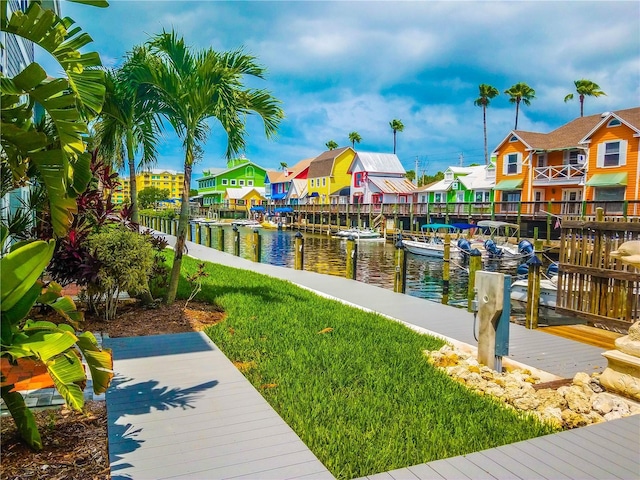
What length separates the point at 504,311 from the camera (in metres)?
5.74

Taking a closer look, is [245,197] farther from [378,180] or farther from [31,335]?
[31,335]

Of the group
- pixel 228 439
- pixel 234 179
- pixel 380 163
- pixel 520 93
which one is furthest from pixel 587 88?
pixel 228 439

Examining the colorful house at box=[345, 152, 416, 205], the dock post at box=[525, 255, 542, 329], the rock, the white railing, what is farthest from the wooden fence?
the colorful house at box=[345, 152, 416, 205]

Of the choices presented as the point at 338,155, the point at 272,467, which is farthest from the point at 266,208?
the point at 272,467

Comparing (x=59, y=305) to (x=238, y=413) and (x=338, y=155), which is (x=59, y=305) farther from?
(x=338, y=155)

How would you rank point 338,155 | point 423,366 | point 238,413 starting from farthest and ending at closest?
point 338,155
point 423,366
point 238,413

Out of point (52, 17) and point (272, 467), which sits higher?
point (52, 17)

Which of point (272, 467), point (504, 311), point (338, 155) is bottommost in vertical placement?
point (272, 467)

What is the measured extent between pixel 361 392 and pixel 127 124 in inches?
262

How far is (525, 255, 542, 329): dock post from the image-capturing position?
8.39 meters

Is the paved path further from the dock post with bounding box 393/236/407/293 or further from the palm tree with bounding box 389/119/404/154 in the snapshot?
the palm tree with bounding box 389/119/404/154

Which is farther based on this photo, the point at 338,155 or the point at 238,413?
the point at 338,155

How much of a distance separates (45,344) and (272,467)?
67.4 inches

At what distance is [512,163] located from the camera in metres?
38.2
